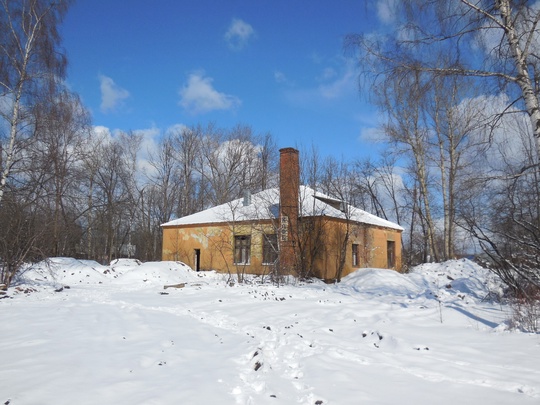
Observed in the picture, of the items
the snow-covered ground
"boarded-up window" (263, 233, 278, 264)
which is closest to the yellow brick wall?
"boarded-up window" (263, 233, 278, 264)

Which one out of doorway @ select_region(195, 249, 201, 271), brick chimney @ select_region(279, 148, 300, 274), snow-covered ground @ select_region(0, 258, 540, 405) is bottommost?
snow-covered ground @ select_region(0, 258, 540, 405)

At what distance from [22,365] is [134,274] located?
1356 centimetres

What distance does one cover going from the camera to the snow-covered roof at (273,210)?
20109 mm

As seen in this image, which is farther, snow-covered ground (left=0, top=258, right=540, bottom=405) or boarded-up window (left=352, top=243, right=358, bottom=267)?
boarded-up window (left=352, top=243, right=358, bottom=267)

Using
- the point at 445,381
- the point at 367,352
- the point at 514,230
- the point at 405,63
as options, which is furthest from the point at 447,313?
the point at 405,63

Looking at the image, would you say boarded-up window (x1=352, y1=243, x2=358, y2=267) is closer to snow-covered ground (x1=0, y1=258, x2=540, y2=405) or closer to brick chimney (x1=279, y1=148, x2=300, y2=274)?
brick chimney (x1=279, y1=148, x2=300, y2=274)

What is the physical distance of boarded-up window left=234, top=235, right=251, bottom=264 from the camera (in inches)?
883

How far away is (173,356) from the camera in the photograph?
5285 millimetres

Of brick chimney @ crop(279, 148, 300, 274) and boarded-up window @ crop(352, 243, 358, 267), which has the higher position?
brick chimney @ crop(279, 148, 300, 274)

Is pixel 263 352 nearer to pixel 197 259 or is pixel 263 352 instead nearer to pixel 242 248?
pixel 242 248

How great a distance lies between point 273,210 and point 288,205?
1.82 meters

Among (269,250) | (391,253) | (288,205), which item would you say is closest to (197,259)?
(269,250)

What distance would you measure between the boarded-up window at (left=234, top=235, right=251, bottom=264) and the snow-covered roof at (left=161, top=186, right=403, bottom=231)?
3.95ft

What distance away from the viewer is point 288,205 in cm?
1934
